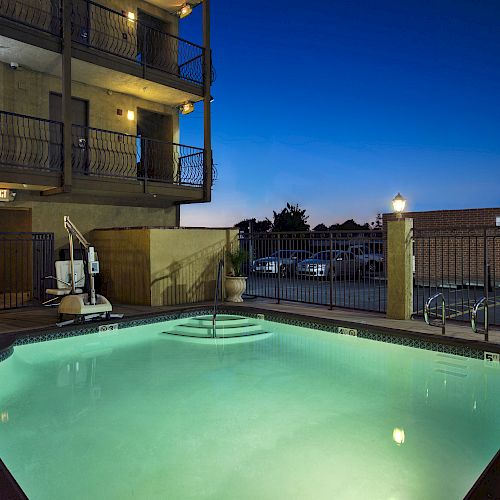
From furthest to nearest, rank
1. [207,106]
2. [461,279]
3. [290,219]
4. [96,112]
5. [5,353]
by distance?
[290,219]
[207,106]
[96,112]
[461,279]
[5,353]

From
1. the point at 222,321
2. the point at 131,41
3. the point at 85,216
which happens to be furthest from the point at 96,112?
the point at 222,321

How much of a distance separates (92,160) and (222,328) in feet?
22.2

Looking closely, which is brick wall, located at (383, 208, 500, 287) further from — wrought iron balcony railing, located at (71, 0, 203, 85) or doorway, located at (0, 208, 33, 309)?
doorway, located at (0, 208, 33, 309)

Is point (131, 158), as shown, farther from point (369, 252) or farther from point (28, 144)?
point (369, 252)

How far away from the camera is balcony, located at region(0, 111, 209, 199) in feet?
35.0

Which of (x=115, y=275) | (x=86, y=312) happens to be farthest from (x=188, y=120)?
(x=86, y=312)

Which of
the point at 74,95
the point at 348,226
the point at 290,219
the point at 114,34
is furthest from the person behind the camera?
the point at 348,226

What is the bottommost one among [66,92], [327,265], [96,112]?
[327,265]

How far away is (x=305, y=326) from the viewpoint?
842cm

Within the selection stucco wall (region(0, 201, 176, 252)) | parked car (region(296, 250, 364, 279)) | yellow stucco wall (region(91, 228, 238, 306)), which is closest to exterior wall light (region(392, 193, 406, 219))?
parked car (region(296, 250, 364, 279))

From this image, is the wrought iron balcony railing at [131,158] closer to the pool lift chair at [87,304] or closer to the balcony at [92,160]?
the balcony at [92,160]

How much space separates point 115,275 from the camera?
10.8 metres

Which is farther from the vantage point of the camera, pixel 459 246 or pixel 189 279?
pixel 459 246

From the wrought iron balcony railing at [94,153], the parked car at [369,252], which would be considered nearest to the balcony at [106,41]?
the wrought iron balcony railing at [94,153]
